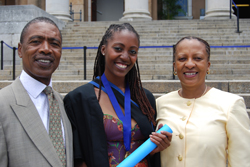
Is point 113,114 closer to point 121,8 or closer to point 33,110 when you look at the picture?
point 33,110

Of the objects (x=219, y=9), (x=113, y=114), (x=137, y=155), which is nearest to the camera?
(x=137, y=155)

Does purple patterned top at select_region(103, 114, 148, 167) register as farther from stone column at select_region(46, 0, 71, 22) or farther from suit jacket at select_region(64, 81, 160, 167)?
stone column at select_region(46, 0, 71, 22)

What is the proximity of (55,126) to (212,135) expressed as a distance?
3.87ft

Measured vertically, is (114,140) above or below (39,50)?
below

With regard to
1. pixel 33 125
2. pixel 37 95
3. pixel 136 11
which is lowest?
pixel 33 125

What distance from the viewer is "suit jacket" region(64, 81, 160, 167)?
6.80 ft

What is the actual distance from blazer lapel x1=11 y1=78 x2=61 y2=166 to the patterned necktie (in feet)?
0.23

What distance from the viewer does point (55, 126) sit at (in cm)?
190

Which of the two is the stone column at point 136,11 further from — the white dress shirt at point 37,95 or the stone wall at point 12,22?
the white dress shirt at point 37,95

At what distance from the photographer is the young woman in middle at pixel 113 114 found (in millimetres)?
2098

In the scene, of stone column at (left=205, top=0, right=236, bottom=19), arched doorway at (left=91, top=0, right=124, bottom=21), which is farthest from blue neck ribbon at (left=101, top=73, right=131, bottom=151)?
arched doorway at (left=91, top=0, right=124, bottom=21)

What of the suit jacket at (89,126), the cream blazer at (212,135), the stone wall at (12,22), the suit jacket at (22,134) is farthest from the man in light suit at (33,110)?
the stone wall at (12,22)

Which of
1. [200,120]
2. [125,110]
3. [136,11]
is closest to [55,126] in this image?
[125,110]

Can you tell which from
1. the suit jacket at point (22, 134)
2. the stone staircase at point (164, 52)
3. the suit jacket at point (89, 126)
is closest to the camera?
the suit jacket at point (22, 134)
